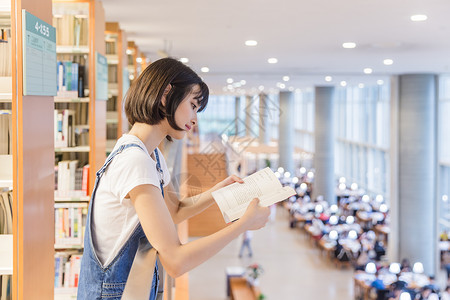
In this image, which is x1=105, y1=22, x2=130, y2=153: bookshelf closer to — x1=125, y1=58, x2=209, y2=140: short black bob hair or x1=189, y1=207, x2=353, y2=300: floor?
x1=189, y1=207, x2=353, y2=300: floor

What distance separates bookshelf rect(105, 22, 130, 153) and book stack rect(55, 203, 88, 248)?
2.12m

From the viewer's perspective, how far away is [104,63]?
16.8 feet

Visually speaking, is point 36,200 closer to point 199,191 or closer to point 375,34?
point 199,191

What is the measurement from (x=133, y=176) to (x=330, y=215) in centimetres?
1758

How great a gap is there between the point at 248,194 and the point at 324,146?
1925 centimetres

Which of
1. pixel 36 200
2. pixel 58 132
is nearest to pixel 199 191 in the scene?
pixel 36 200

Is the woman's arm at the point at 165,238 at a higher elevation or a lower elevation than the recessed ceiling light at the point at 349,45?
lower

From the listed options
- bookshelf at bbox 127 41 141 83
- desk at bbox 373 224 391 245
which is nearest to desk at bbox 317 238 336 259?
desk at bbox 373 224 391 245

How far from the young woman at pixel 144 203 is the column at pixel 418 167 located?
11579mm

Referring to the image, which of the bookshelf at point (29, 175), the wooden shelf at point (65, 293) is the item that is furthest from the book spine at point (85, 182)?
the bookshelf at point (29, 175)

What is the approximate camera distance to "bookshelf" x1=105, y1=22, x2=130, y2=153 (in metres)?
6.53

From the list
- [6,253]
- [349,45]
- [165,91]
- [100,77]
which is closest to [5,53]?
[6,253]

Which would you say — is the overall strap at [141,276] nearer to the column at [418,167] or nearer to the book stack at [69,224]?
the book stack at [69,224]

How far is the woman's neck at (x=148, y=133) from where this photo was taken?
4.66ft
